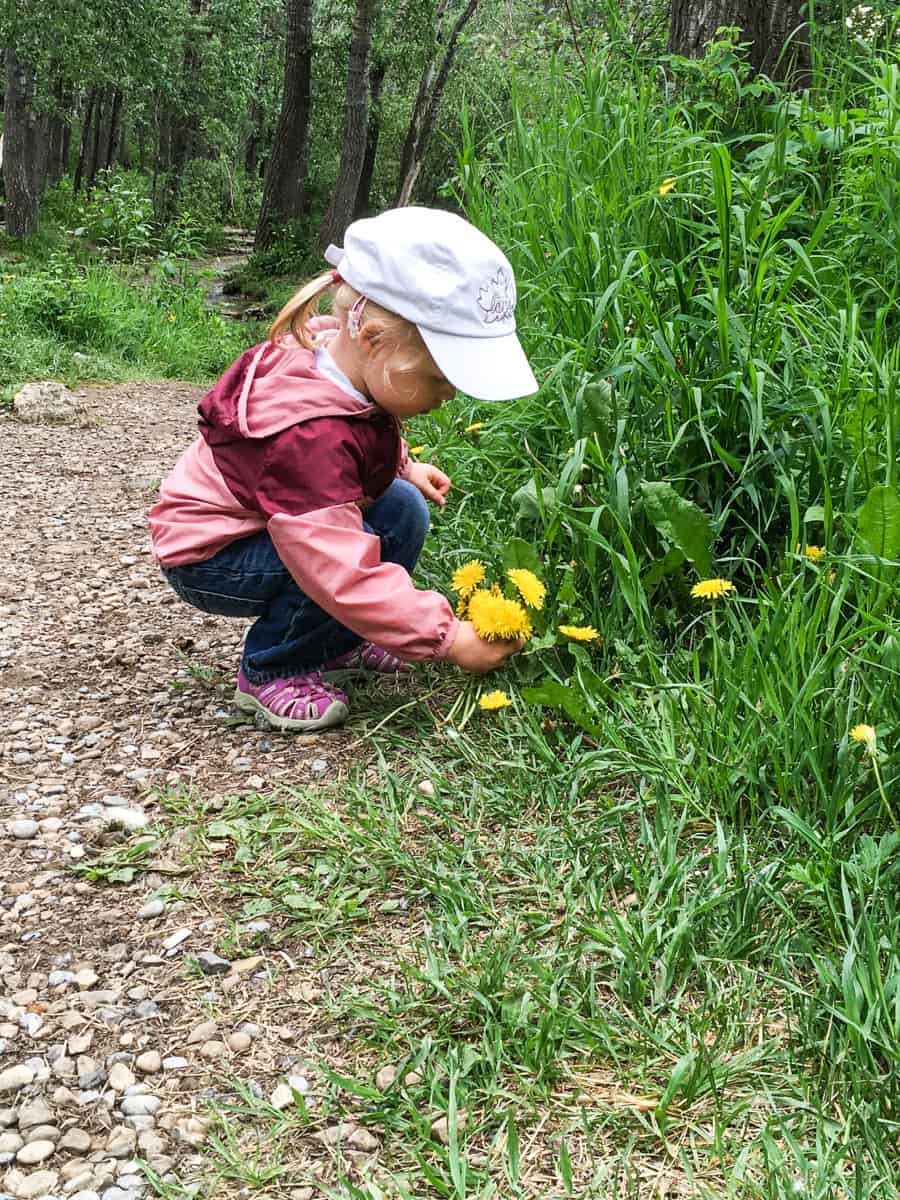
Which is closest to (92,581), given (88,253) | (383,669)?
(383,669)

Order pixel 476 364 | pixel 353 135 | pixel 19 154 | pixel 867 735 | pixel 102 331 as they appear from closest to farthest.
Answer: pixel 867 735 < pixel 476 364 < pixel 102 331 < pixel 19 154 < pixel 353 135

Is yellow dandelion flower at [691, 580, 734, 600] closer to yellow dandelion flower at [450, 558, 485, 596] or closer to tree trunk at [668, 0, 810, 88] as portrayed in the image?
yellow dandelion flower at [450, 558, 485, 596]

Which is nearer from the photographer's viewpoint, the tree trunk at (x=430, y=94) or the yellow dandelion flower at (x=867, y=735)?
A: the yellow dandelion flower at (x=867, y=735)

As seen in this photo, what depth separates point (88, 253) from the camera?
11.3m

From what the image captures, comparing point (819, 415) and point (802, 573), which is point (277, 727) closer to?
point (802, 573)

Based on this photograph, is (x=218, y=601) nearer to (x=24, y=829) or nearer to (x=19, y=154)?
(x=24, y=829)

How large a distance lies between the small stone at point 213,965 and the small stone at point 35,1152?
0.35 m

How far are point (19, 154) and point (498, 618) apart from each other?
14.6 meters

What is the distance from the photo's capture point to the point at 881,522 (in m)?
1.87

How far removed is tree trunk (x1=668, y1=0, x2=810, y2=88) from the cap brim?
216 centimetres

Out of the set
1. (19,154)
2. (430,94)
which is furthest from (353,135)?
(430,94)

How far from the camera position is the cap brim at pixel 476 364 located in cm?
197

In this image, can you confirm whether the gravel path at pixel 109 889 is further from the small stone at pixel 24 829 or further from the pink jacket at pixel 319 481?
the pink jacket at pixel 319 481

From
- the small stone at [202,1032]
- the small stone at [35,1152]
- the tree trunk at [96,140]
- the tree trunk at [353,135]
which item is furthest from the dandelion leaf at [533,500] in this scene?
the tree trunk at [96,140]
